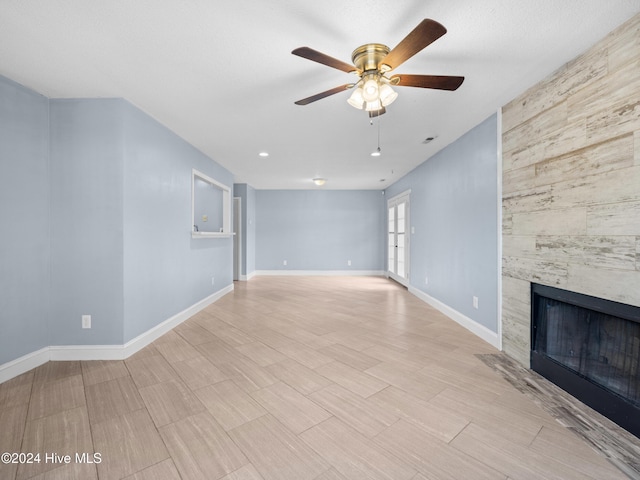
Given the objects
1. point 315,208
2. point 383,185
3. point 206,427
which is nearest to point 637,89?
point 206,427

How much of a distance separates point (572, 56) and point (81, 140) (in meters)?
4.10

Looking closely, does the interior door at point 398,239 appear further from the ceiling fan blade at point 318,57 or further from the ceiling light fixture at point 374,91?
the ceiling fan blade at point 318,57

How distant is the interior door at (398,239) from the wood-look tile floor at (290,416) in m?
3.07

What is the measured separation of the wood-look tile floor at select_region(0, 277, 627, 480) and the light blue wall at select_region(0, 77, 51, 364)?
41 centimetres

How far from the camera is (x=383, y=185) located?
7.09 metres

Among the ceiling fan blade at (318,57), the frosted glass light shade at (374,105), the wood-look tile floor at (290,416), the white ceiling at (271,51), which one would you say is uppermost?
the white ceiling at (271,51)

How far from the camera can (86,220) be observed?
251 centimetres

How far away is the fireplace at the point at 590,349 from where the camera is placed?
→ 1626mm

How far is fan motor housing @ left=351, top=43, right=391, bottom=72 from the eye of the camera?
1.72 m

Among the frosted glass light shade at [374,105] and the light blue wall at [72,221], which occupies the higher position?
the frosted glass light shade at [374,105]

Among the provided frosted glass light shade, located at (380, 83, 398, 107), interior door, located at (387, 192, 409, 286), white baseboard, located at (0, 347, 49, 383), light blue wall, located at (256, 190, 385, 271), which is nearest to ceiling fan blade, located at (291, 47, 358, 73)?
frosted glass light shade, located at (380, 83, 398, 107)

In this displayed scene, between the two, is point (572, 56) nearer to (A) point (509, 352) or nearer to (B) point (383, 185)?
(A) point (509, 352)

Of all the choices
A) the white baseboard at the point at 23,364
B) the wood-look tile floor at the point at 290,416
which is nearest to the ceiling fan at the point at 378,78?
the wood-look tile floor at the point at 290,416

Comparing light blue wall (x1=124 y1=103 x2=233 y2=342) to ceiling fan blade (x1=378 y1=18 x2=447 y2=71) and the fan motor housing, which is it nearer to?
the fan motor housing
